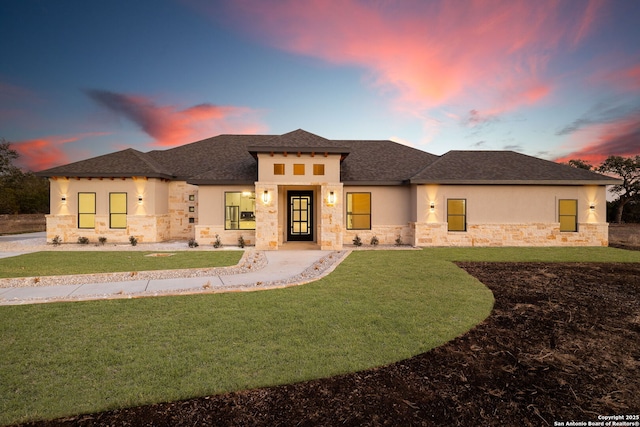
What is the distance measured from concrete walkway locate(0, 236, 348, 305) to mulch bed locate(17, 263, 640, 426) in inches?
158

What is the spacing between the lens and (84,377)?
3.15 meters

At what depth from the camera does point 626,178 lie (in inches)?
1178

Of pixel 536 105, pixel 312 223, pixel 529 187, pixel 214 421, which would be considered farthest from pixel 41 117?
pixel 536 105

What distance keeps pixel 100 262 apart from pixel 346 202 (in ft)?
36.3

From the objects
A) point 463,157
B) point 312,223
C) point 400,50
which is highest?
point 400,50

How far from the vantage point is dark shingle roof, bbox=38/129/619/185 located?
1391cm

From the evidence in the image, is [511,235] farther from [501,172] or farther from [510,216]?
[501,172]

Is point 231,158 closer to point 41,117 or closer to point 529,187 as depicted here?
point 41,117

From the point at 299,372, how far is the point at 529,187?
16.1 m

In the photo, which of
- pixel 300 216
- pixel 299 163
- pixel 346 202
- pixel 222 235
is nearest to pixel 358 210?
pixel 346 202

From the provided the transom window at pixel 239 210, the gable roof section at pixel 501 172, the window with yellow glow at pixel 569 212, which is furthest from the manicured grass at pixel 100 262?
the window with yellow glow at pixel 569 212

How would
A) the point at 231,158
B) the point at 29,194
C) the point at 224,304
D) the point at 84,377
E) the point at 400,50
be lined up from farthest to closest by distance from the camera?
the point at 29,194, the point at 231,158, the point at 400,50, the point at 224,304, the point at 84,377

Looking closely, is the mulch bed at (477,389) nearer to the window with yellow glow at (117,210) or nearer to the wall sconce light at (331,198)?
the wall sconce light at (331,198)

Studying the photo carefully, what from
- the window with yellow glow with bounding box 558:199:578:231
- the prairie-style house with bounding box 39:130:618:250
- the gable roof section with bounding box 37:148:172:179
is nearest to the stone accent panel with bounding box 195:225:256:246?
the prairie-style house with bounding box 39:130:618:250
